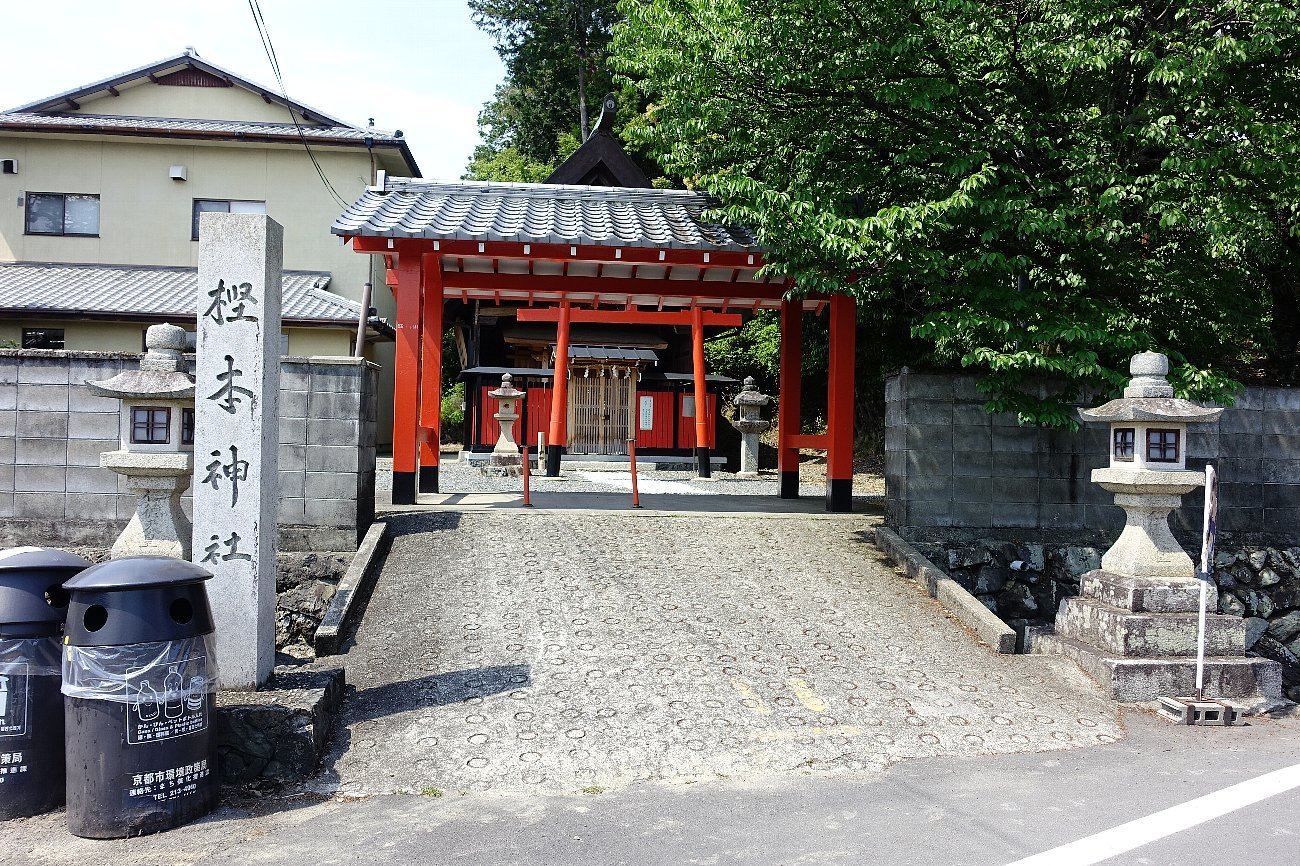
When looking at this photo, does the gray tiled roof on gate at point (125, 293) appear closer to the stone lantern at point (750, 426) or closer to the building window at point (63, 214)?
the building window at point (63, 214)

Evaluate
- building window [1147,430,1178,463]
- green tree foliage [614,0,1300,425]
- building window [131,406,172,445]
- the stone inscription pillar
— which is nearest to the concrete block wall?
green tree foliage [614,0,1300,425]

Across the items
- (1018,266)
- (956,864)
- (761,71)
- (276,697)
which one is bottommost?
(956,864)

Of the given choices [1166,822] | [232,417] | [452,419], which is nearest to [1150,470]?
[1166,822]

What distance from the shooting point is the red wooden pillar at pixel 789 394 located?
11922 millimetres

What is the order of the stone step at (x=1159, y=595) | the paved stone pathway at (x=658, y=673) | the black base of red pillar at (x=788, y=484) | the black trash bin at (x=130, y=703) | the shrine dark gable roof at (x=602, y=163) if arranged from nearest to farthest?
the black trash bin at (x=130, y=703)
the paved stone pathway at (x=658, y=673)
the stone step at (x=1159, y=595)
the black base of red pillar at (x=788, y=484)
the shrine dark gable roof at (x=602, y=163)

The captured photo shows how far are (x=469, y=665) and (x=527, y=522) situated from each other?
3188 millimetres

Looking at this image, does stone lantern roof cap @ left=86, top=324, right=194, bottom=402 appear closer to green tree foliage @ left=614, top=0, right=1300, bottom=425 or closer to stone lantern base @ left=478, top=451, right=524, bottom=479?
green tree foliage @ left=614, top=0, right=1300, bottom=425

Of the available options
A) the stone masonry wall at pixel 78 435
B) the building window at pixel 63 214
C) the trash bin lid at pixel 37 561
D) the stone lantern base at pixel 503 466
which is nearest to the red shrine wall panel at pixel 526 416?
the stone lantern base at pixel 503 466

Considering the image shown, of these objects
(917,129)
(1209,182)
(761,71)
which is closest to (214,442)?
(761,71)

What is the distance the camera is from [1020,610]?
862 cm

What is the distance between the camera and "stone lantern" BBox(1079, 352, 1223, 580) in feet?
21.0

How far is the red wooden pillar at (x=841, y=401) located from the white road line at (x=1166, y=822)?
5888mm

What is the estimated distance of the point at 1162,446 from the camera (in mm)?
6598

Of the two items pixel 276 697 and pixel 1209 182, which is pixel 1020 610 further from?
pixel 276 697
